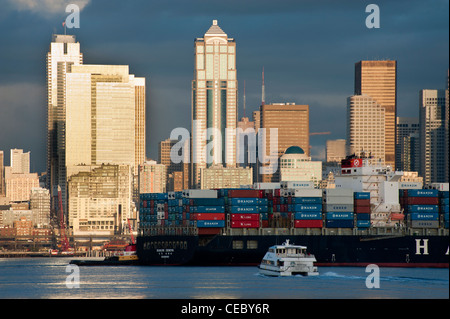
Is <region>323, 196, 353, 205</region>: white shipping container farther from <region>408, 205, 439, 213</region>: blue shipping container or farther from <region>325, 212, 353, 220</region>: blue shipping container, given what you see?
<region>408, 205, 439, 213</region>: blue shipping container

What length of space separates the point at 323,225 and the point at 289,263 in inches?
1015

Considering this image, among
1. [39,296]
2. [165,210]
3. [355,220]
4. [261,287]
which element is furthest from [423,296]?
[165,210]

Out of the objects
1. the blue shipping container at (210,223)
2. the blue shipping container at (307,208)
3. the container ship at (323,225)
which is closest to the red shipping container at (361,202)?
the container ship at (323,225)

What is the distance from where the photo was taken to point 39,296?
90.7m

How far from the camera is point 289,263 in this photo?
102 metres

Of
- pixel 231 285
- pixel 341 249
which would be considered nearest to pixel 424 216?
pixel 341 249

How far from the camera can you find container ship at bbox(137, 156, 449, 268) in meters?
127

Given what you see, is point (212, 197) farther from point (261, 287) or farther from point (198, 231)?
point (261, 287)

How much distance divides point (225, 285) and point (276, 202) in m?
35.2

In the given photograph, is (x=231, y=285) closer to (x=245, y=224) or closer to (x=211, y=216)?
(x=245, y=224)

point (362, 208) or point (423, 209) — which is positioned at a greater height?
point (362, 208)

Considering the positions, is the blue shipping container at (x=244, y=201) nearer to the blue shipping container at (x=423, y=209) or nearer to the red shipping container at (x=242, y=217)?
the red shipping container at (x=242, y=217)

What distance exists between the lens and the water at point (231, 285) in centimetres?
8625
